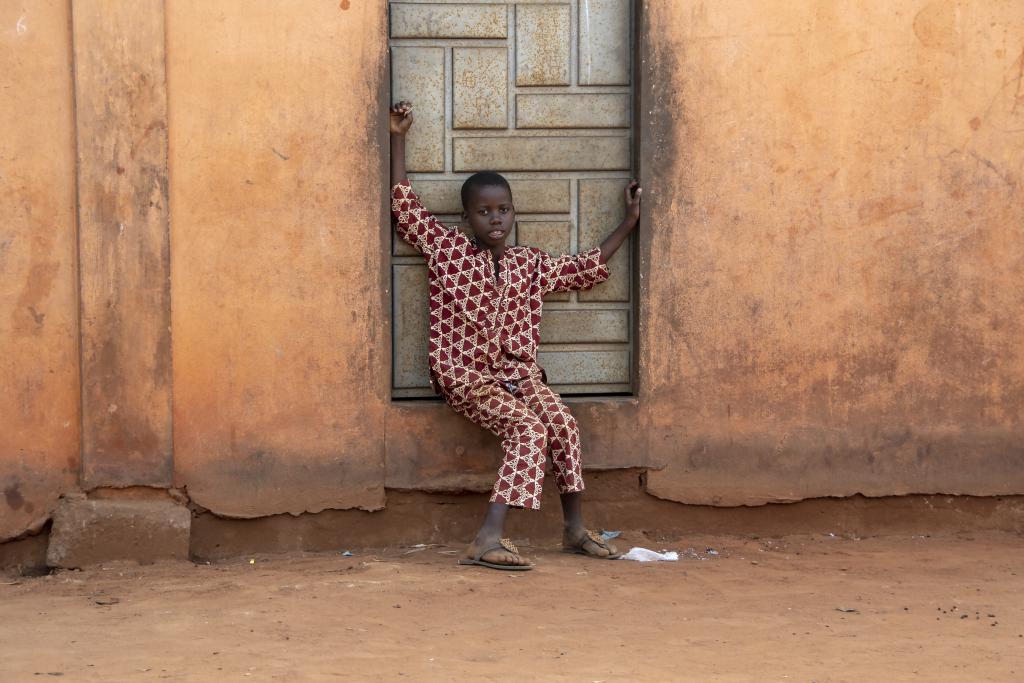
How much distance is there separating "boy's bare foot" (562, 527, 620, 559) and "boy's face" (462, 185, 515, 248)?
1.14 meters

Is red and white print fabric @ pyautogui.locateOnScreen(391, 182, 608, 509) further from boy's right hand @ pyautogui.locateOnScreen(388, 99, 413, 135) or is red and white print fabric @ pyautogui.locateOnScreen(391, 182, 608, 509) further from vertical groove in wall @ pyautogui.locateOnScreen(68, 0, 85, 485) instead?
vertical groove in wall @ pyautogui.locateOnScreen(68, 0, 85, 485)

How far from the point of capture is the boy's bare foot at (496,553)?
4.61 m

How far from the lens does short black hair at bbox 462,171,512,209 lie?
190 inches

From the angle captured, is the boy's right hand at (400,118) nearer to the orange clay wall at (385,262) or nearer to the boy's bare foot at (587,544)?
the orange clay wall at (385,262)

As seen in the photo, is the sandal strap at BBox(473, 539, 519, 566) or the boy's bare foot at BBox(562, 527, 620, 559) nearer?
the sandal strap at BBox(473, 539, 519, 566)

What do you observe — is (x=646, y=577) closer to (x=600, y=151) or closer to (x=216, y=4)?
(x=600, y=151)

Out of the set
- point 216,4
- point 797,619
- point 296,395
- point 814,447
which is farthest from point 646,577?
point 216,4

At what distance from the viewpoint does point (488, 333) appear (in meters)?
4.86

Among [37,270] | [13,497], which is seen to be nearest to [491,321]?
[37,270]

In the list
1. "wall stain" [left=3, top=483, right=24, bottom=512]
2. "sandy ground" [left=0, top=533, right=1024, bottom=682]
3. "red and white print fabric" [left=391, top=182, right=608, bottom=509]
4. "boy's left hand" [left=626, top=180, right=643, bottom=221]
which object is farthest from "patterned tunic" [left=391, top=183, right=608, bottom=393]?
"wall stain" [left=3, top=483, right=24, bottom=512]

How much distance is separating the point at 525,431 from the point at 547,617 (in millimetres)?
862

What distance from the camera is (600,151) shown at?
5090 millimetres

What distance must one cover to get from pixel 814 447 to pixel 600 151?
1465 millimetres

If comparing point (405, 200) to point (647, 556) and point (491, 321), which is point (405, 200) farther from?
point (647, 556)
